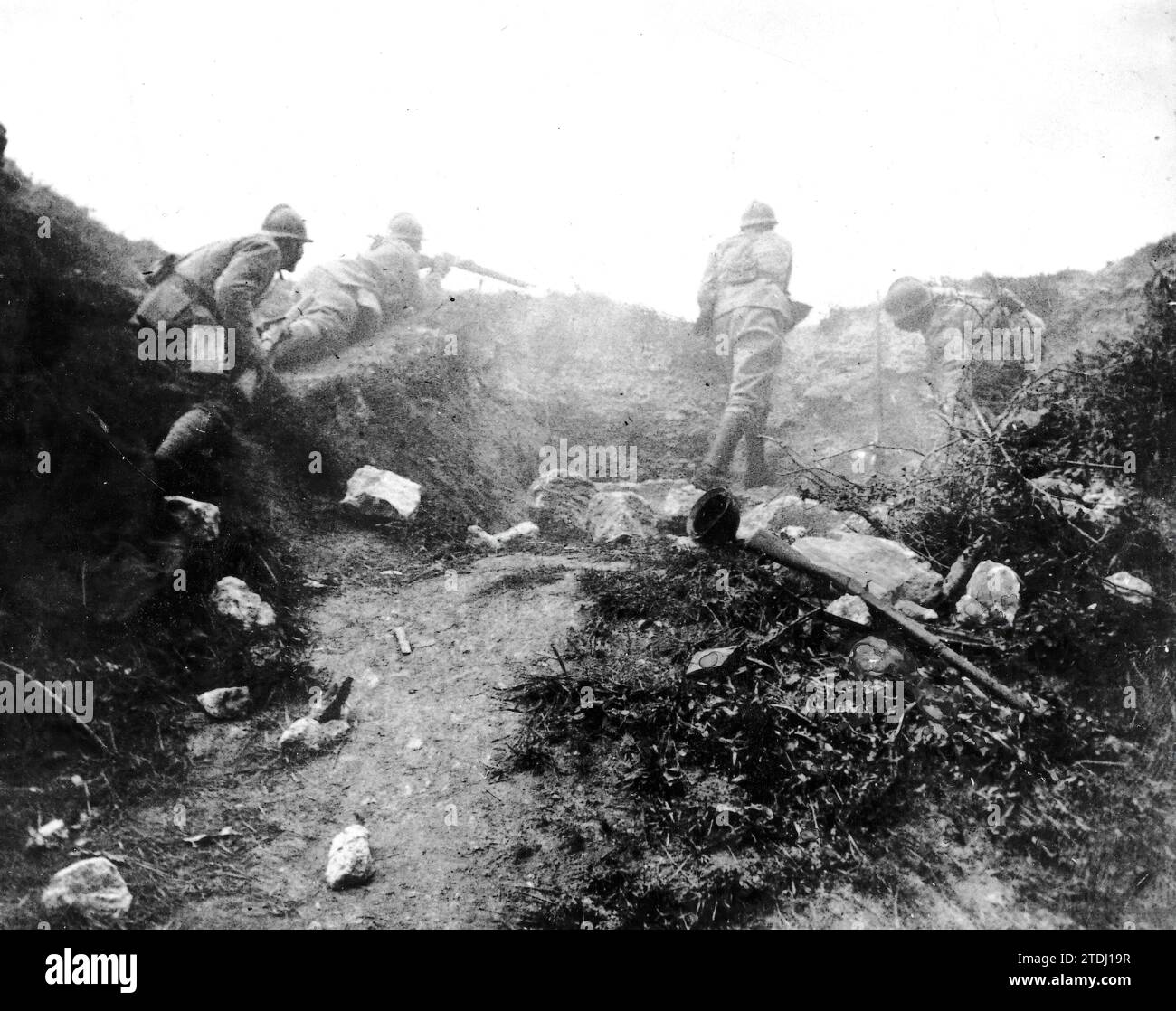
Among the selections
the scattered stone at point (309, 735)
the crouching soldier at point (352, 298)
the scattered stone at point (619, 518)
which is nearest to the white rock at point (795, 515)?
the scattered stone at point (619, 518)

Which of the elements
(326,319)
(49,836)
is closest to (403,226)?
(326,319)

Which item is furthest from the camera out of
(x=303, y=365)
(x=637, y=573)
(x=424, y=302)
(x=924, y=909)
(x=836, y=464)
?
(x=424, y=302)

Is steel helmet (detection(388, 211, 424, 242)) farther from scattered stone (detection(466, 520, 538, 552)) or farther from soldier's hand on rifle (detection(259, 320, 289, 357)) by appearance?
scattered stone (detection(466, 520, 538, 552))

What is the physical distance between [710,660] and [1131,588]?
2.44 m

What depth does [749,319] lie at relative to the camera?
8641 mm

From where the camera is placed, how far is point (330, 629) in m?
4.60

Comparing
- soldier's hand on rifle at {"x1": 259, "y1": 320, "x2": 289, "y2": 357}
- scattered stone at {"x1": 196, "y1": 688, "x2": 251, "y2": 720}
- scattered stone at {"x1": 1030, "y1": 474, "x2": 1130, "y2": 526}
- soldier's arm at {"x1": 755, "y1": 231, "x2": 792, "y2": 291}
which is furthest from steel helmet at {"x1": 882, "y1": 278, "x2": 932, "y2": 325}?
scattered stone at {"x1": 196, "y1": 688, "x2": 251, "y2": 720}

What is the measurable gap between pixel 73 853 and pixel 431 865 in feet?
5.22

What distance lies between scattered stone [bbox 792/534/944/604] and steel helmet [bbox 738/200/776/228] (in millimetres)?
6116

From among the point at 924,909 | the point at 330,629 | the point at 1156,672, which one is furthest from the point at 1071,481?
the point at 330,629

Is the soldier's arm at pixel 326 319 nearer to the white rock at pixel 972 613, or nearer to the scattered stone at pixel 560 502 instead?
the scattered stone at pixel 560 502

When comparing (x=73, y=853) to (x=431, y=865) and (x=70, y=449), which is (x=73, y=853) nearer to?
(x=431, y=865)

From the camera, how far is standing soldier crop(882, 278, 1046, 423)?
259 inches

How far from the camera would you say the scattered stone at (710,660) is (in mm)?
3766
